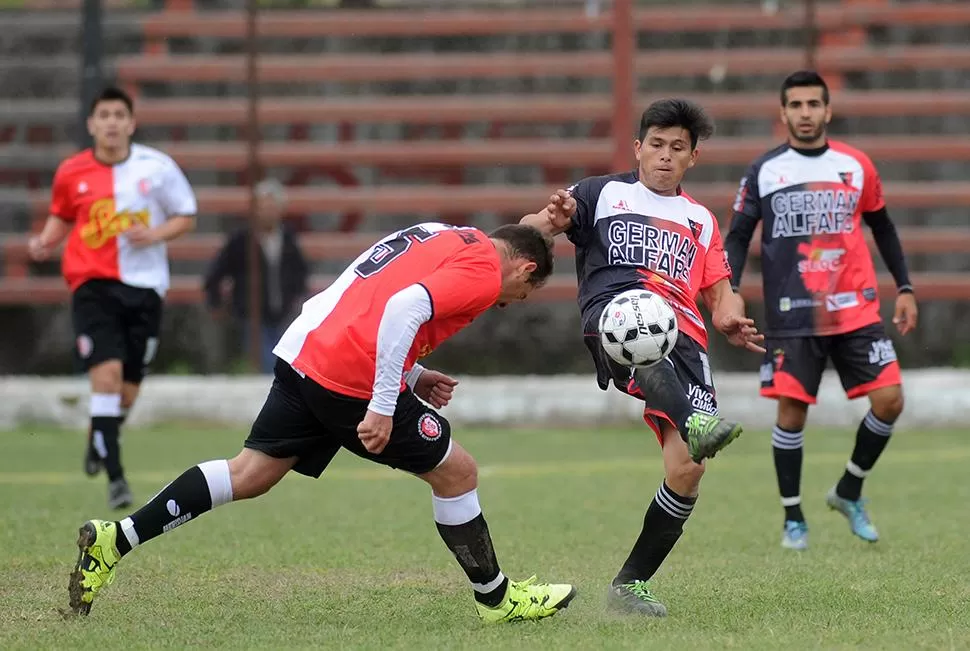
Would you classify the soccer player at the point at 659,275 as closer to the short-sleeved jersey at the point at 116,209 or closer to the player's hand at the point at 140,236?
the player's hand at the point at 140,236

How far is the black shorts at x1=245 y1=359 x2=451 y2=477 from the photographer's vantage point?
5.68 meters

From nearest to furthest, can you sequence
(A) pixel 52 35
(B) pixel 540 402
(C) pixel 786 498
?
(C) pixel 786 498
(B) pixel 540 402
(A) pixel 52 35

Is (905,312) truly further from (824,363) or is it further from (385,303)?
(385,303)

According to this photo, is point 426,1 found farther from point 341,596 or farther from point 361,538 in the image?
point 341,596

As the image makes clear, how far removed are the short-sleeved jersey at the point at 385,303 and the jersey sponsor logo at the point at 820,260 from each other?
118 inches

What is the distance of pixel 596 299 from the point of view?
6.31m

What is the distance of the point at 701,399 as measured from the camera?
6.12m

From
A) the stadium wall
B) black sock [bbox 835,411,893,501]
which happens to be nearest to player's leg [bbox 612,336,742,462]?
black sock [bbox 835,411,893,501]

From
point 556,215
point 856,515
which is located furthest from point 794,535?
point 556,215

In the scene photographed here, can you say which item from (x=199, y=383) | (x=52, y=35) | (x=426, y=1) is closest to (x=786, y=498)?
(x=199, y=383)

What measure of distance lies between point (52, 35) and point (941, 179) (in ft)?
32.1

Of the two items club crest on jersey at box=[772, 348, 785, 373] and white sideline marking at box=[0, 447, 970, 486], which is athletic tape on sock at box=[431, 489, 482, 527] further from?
white sideline marking at box=[0, 447, 970, 486]

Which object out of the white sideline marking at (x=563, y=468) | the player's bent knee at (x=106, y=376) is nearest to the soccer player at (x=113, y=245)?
the player's bent knee at (x=106, y=376)

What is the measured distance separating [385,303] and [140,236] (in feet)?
14.4
